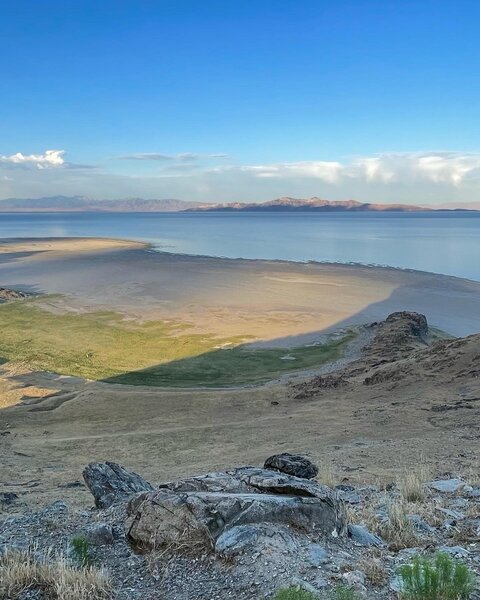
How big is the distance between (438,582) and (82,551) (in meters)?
3.31

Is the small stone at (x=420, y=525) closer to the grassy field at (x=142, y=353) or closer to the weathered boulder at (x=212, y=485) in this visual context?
the weathered boulder at (x=212, y=485)

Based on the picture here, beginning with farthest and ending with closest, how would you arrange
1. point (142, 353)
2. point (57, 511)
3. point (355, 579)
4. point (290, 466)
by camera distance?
point (142, 353), point (290, 466), point (57, 511), point (355, 579)

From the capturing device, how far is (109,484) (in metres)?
8.25

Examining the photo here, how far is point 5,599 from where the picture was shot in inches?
189

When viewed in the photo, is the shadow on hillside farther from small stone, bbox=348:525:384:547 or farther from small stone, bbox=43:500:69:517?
small stone, bbox=348:525:384:547

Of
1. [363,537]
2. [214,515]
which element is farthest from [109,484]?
[363,537]

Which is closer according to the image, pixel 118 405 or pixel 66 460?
pixel 66 460

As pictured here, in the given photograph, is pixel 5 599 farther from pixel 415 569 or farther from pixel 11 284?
pixel 11 284

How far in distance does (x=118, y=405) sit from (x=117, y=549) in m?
14.6

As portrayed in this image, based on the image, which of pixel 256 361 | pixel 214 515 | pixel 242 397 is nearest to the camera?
pixel 214 515

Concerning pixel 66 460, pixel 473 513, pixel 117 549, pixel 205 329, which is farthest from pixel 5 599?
pixel 205 329

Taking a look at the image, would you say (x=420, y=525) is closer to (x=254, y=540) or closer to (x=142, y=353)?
(x=254, y=540)

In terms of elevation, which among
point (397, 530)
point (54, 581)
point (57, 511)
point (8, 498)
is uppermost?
point (54, 581)

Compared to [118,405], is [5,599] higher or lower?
higher
